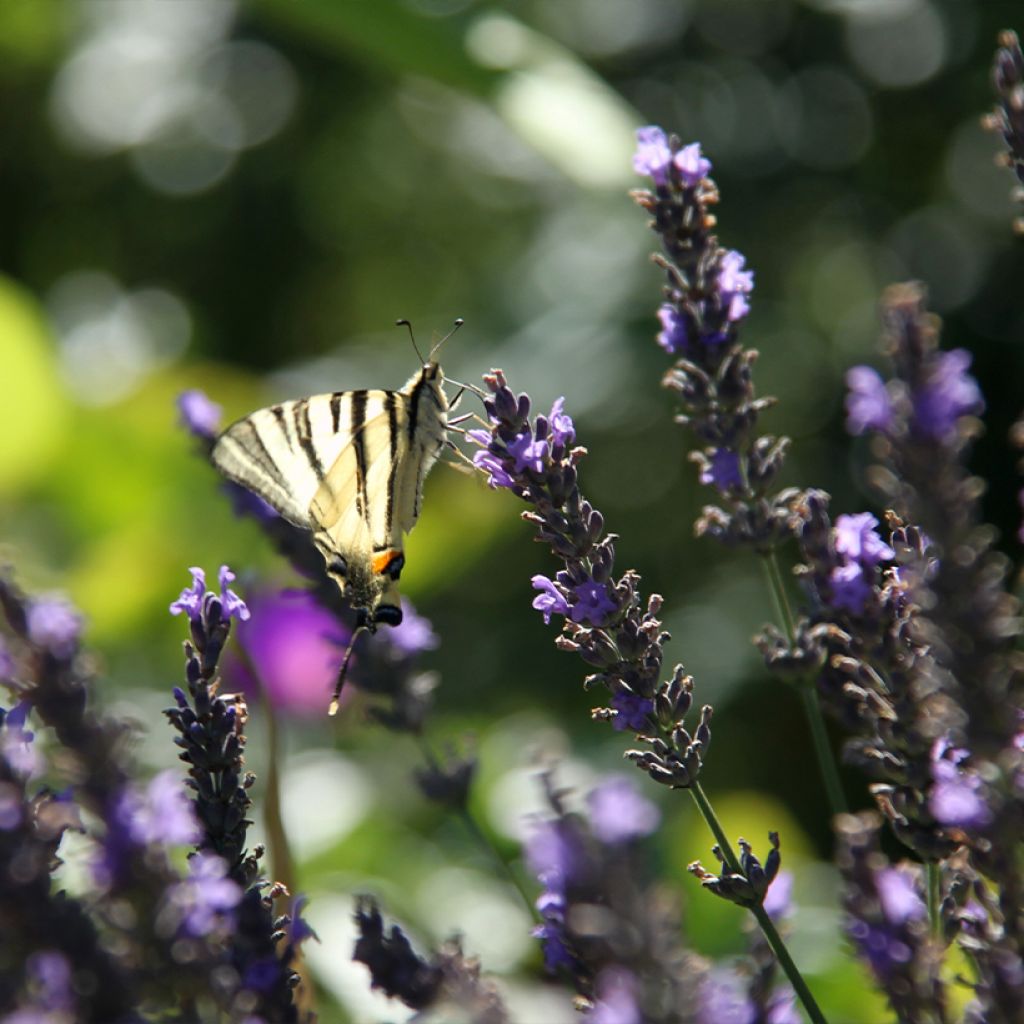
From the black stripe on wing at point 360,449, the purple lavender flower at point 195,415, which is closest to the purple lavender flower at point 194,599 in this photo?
the purple lavender flower at point 195,415

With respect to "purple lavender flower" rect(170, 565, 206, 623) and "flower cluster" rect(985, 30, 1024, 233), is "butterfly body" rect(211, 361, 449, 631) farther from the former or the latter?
"flower cluster" rect(985, 30, 1024, 233)

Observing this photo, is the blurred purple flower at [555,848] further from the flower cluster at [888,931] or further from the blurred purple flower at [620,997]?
the flower cluster at [888,931]

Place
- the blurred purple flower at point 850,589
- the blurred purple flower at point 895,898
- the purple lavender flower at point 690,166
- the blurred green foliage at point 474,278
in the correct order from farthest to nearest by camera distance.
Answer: the blurred green foliage at point 474,278 < the purple lavender flower at point 690,166 < the blurred purple flower at point 850,589 < the blurred purple flower at point 895,898

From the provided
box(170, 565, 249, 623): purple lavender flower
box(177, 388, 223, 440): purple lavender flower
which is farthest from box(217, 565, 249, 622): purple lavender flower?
box(177, 388, 223, 440): purple lavender flower

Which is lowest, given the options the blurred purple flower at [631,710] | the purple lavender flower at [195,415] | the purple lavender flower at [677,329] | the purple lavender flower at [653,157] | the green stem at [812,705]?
the purple lavender flower at [195,415]

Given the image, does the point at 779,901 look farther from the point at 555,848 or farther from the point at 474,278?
the point at 474,278

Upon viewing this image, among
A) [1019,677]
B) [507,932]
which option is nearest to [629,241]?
[507,932]
